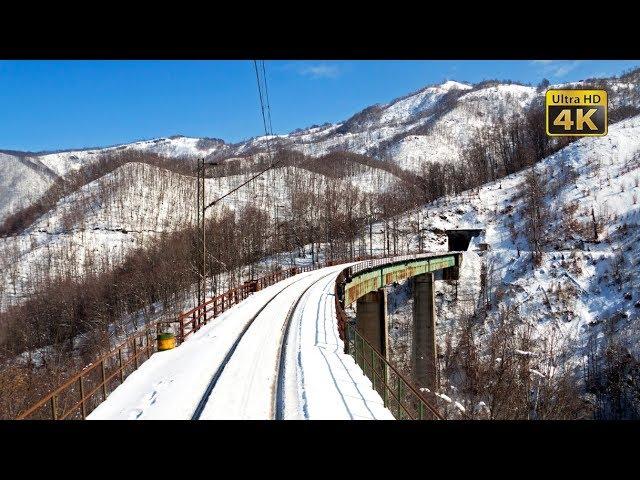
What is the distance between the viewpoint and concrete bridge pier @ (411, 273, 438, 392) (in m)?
32.6

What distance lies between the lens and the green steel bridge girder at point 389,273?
2227cm

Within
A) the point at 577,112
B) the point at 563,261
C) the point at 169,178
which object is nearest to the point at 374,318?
the point at 563,261

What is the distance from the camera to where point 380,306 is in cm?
2680

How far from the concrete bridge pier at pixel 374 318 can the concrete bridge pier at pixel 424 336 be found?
24.3 ft

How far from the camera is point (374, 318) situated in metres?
26.2

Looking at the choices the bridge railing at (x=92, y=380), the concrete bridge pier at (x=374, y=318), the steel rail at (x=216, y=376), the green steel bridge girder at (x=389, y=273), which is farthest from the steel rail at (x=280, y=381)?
the concrete bridge pier at (x=374, y=318)

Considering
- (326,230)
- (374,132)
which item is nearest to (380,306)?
(326,230)

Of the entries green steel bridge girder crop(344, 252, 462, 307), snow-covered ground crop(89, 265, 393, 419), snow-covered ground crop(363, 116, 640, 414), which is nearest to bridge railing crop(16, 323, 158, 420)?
snow-covered ground crop(89, 265, 393, 419)

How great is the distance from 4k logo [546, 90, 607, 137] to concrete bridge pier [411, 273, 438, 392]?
28.9m

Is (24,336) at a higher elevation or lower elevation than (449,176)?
lower

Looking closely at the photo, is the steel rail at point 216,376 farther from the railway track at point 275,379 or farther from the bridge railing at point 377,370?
the bridge railing at point 377,370
